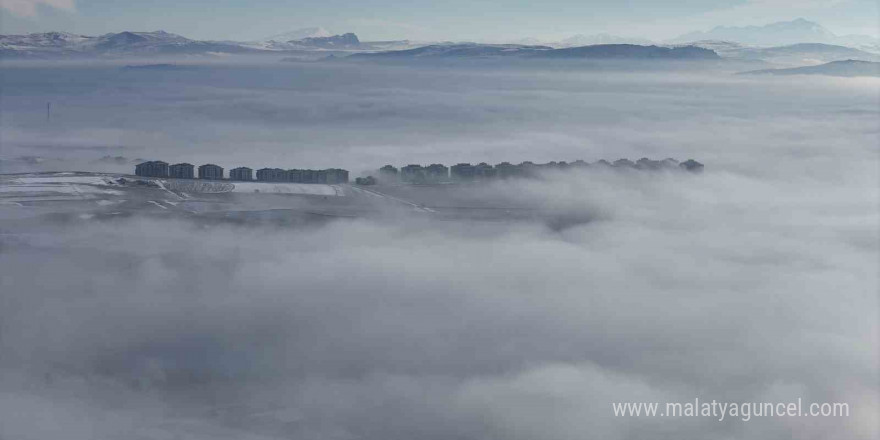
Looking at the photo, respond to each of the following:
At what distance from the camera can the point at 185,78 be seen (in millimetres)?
86688

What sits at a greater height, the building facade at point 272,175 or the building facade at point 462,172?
the building facade at point 462,172

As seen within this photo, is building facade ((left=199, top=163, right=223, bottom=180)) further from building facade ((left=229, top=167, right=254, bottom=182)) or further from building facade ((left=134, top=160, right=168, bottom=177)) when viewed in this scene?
building facade ((left=134, top=160, right=168, bottom=177))

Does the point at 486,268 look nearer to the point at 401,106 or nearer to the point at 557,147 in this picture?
the point at 557,147

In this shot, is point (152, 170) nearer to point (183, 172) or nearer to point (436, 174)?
point (183, 172)

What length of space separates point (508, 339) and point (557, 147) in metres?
32.6

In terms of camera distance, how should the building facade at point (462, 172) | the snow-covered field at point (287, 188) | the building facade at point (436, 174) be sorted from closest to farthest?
the snow-covered field at point (287, 188), the building facade at point (436, 174), the building facade at point (462, 172)

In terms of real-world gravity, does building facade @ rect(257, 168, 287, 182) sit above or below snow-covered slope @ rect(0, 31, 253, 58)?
below

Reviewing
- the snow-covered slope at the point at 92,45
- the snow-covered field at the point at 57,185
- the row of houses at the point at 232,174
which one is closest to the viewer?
the snow-covered field at the point at 57,185

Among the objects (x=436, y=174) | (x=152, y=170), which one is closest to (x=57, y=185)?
(x=152, y=170)

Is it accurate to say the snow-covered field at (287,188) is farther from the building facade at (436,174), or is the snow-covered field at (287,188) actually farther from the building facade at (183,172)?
the building facade at (436,174)

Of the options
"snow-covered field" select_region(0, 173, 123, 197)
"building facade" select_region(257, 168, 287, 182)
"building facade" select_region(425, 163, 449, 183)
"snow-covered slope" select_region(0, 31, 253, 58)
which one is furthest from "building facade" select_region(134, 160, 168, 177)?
"snow-covered slope" select_region(0, 31, 253, 58)

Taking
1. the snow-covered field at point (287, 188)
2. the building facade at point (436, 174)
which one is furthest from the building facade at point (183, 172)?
the building facade at point (436, 174)

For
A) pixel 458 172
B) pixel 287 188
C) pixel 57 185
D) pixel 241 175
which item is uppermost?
pixel 458 172

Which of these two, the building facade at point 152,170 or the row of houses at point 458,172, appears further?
the row of houses at point 458,172
